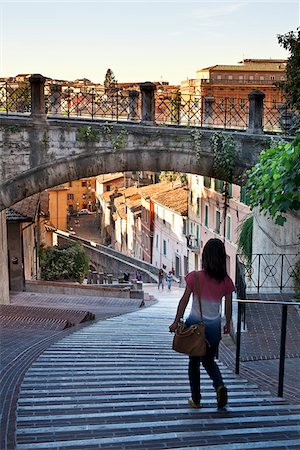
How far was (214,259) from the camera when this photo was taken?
443cm

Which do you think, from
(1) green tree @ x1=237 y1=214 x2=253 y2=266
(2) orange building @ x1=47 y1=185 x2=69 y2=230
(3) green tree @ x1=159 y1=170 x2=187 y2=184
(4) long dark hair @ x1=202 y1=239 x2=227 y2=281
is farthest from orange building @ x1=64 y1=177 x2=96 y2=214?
(4) long dark hair @ x1=202 y1=239 x2=227 y2=281

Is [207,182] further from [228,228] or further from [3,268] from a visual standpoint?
[3,268]

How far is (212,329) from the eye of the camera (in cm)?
456

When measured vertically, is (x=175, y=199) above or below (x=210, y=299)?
below

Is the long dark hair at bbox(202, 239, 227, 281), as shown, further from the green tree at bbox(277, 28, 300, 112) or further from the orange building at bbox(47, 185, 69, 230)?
the orange building at bbox(47, 185, 69, 230)

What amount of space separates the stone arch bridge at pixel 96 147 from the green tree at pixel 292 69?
960 mm

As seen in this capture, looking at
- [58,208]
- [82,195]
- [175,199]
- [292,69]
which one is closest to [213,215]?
[175,199]

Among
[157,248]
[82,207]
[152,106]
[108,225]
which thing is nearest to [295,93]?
[152,106]

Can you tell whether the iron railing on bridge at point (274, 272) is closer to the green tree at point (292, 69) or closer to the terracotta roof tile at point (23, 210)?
the green tree at point (292, 69)

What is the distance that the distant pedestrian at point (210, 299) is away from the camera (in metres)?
4.45

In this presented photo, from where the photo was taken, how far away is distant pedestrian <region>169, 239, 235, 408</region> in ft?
14.6

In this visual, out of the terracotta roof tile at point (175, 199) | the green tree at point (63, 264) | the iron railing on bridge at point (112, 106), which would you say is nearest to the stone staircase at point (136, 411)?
the iron railing on bridge at point (112, 106)

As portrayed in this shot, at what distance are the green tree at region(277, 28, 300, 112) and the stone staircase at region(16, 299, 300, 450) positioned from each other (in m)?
8.40

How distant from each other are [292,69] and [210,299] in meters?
10.4
